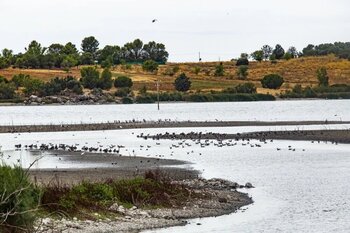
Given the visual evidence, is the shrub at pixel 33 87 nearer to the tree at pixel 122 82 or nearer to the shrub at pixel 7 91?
the shrub at pixel 7 91

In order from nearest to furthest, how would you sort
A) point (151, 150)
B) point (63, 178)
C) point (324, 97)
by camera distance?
point (63, 178), point (151, 150), point (324, 97)

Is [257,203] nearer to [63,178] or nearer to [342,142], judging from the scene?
[63,178]

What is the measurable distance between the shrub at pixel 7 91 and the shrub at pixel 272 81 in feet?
169

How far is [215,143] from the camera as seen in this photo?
215ft

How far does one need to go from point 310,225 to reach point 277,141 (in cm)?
3710

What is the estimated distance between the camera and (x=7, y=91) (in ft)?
552

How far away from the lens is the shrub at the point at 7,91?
16562 centimetres

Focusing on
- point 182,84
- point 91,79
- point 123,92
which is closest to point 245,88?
point 182,84

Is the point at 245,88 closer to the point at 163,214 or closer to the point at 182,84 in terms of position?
the point at 182,84

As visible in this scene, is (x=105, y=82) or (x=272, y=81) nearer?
(x=105, y=82)

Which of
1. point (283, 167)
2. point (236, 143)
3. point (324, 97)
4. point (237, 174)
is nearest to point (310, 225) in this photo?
point (237, 174)

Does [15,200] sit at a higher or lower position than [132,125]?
higher

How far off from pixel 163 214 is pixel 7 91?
141 metres

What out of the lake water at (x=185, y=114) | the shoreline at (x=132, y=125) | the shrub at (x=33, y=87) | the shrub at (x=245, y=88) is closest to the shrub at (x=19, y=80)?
the shrub at (x=33, y=87)
